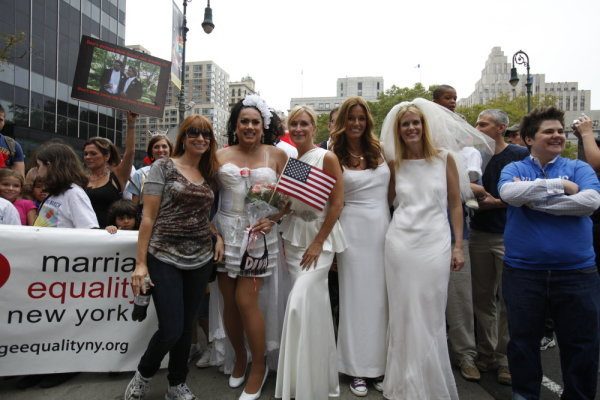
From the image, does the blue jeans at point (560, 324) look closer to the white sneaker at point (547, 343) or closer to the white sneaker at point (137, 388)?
the white sneaker at point (547, 343)

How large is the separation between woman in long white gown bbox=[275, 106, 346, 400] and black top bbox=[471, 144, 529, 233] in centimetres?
154

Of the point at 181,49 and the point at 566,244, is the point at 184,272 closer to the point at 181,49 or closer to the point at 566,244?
the point at 566,244

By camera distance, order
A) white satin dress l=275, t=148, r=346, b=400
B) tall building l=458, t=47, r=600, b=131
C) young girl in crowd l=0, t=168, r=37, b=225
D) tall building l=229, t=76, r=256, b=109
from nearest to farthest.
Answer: white satin dress l=275, t=148, r=346, b=400 < young girl in crowd l=0, t=168, r=37, b=225 < tall building l=458, t=47, r=600, b=131 < tall building l=229, t=76, r=256, b=109

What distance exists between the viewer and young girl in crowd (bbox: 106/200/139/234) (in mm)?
3664

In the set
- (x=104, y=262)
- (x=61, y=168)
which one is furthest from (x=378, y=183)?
(x=61, y=168)

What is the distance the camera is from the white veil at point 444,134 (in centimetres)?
342

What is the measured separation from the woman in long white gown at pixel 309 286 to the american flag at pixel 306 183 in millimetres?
114

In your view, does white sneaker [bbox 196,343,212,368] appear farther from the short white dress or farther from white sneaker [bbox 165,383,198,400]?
white sneaker [bbox 165,383,198,400]

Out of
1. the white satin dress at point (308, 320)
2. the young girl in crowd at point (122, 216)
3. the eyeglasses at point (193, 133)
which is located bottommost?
the white satin dress at point (308, 320)

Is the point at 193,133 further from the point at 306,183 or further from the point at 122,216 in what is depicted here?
the point at 122,216

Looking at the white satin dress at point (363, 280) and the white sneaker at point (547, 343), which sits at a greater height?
the white satin dress at point (363, 280)

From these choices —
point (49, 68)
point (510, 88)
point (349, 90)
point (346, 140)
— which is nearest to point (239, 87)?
point (349, 90)

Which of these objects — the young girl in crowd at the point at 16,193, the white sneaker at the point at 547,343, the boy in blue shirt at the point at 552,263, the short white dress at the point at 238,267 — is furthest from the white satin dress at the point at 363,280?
the young girl in crowd at the point at 16,193

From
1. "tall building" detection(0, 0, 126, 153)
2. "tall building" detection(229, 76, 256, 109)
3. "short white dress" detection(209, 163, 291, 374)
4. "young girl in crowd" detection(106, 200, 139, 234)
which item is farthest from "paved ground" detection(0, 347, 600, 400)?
"tall building" detection(229, 76, 256, 109)
